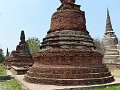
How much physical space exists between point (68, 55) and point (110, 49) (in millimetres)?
20542

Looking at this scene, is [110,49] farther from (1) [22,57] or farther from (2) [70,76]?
(2) [70,76]

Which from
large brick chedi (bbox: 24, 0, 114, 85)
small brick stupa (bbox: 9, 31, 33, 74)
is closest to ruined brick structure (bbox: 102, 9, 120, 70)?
small brick stupa (bbox: 9, 31, 33, 74)

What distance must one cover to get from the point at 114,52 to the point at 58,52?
19619 millimetres

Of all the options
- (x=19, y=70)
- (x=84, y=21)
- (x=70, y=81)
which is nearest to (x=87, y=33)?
(x=84, y=21)

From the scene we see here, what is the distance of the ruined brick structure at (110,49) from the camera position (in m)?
27.6

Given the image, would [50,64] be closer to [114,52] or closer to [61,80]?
[61,80]

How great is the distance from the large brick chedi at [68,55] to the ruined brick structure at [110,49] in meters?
14.1

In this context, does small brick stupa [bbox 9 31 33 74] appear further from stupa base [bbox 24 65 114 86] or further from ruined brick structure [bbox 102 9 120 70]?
stupa base [bbox 24 65 114 86]

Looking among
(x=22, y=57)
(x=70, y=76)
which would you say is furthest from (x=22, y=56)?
(x=70, y=76)

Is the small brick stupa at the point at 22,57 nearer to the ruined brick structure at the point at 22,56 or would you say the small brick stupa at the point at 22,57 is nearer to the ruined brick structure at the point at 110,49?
the ruined brick structure at the point at 22,56

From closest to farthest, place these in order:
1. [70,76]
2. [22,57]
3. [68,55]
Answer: [70,76]
[68,55]
[22,57]

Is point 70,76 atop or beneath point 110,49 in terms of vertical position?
beneath

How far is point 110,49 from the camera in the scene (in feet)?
103

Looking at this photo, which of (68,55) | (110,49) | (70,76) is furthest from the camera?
(110,49)
